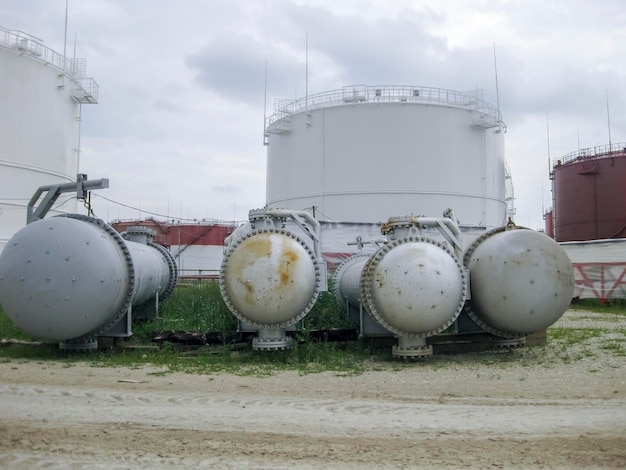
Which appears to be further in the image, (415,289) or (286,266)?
(286,266)

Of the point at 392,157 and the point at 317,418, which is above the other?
the point at 392,157

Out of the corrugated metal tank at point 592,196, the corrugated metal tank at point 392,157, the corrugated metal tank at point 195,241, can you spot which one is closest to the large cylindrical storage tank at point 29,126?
the corrugated metal tank at point 392,157

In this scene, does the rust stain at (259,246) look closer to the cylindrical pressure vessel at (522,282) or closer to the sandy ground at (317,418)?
the sandy ground at (317,418)

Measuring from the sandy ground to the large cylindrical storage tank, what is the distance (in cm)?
1821

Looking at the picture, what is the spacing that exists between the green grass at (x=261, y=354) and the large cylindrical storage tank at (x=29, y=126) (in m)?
15.0

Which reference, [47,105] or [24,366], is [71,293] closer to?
[24,366]

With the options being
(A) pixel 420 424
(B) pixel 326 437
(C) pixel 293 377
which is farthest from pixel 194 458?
(C) pixel 293 377

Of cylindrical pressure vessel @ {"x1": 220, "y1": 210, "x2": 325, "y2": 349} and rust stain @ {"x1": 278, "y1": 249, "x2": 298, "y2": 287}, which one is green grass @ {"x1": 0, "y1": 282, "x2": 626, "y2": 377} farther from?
rust stain @ {"x1": 278, "y1": 249, "x2": 298, "y2": 287}

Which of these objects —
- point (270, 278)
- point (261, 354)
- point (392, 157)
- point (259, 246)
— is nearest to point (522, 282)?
point (270, 278)

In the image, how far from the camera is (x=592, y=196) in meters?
28.6

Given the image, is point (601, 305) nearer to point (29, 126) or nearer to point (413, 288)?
point (413, 288)

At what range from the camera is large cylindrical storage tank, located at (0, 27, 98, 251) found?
2362cm

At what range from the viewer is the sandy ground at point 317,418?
4.06m

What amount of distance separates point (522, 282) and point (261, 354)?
399 centimetres
